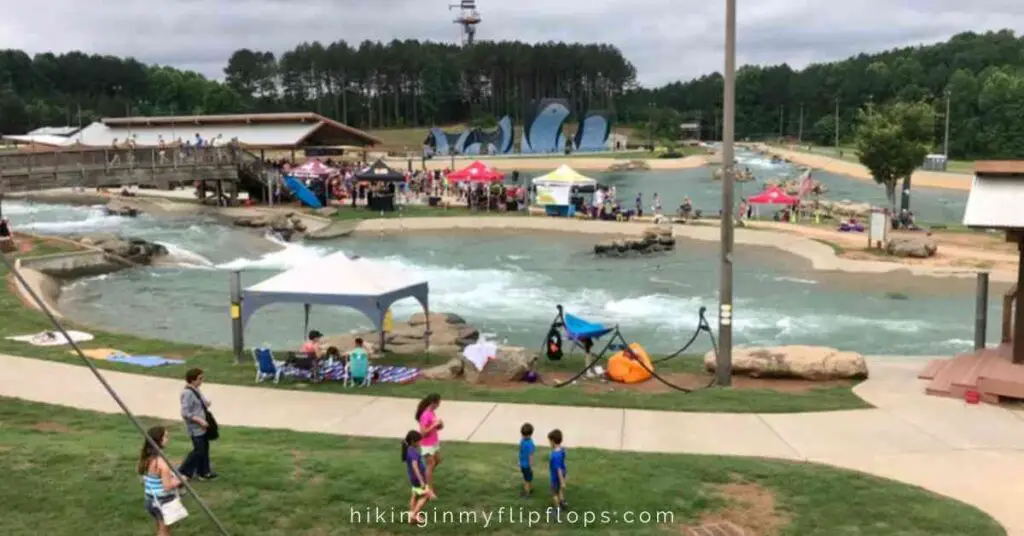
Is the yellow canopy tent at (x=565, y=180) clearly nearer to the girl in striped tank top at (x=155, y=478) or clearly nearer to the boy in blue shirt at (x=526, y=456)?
the boy in blue shirt at (x=526, y=456)

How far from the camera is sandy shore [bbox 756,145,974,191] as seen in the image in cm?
8309

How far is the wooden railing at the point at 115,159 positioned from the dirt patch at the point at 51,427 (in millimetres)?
30531

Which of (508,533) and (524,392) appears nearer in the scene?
(508,533)

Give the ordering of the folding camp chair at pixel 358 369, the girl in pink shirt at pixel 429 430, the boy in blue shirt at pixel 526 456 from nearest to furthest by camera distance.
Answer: the boy in blue shirt at pixel 526 456 → the girl in pink shirt at pixel 429 430 → the folding camp chair at pixel 358 369

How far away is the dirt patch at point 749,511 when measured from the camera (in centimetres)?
904

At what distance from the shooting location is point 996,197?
1395cm

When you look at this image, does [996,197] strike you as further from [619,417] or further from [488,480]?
[488,480]

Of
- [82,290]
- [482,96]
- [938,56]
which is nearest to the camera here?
[82,290]

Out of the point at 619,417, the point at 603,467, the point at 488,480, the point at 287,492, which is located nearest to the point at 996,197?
the point at 619,417

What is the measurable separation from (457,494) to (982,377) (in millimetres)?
9590

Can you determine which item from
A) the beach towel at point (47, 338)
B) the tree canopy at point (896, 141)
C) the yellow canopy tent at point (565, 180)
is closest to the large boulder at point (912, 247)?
the tree canopy at point (896, 141)

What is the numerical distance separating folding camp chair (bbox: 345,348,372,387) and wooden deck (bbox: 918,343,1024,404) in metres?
9.66

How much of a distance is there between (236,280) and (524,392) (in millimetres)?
6380

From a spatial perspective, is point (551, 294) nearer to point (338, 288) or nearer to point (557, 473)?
point (338, 288)
